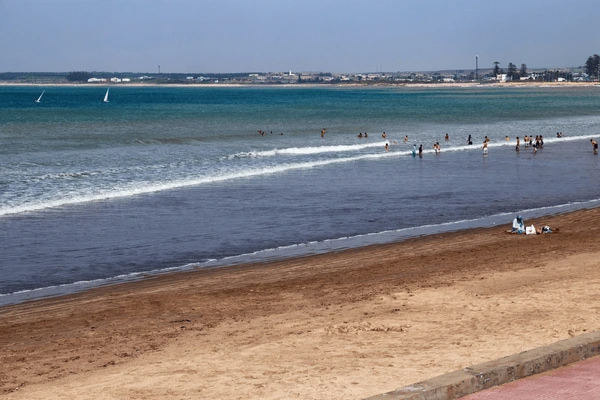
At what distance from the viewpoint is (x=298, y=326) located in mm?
11172

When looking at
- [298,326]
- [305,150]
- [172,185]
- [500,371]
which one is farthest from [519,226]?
[305,150]

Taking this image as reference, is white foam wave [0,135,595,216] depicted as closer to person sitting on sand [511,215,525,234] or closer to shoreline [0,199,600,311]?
shoreline [0,199,600,311]

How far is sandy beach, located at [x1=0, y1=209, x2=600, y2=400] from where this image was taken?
8.77m

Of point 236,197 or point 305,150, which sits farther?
point 305,150

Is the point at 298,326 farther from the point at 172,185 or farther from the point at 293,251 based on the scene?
the point at 172,185

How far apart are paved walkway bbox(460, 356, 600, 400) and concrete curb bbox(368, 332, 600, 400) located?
0.21 feet

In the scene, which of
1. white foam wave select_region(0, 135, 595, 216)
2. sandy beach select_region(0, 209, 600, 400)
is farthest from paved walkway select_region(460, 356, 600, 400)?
white foam wave select_region(0, 135, 595, 216)

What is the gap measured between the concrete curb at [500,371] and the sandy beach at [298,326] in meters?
0.59

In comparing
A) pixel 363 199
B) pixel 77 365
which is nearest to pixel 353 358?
pixel 77 365

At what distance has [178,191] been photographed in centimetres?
3008

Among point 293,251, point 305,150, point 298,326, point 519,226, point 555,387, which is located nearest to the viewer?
point 555,387

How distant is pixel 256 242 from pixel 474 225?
5.91 meters

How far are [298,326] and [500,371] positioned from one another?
365 centimetres

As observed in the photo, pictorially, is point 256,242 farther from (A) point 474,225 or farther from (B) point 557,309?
(B) point 557,309
